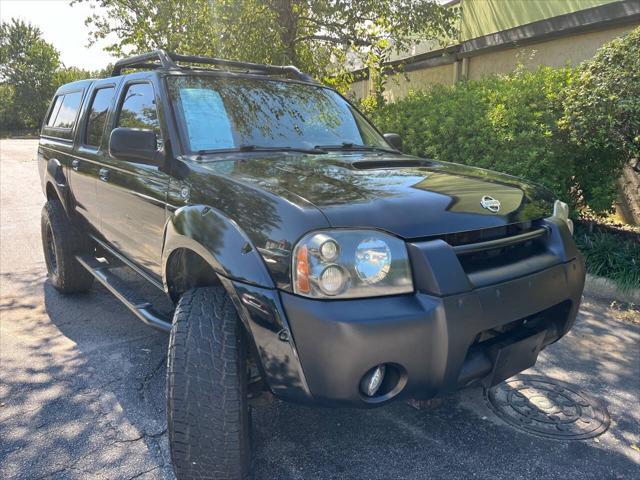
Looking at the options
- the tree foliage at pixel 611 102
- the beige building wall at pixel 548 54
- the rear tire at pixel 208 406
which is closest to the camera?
the rear tire at pixel 208 406

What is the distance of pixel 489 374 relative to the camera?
228cm

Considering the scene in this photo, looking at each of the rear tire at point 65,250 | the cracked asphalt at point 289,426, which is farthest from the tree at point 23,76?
the cracked asphalt at point 289,426

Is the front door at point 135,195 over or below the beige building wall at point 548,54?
below

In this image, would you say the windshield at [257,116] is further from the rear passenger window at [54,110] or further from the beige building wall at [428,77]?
the beige building wall at [428,77]

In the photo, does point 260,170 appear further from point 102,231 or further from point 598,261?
point 598,261

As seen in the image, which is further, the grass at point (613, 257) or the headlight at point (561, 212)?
the grass at point (613, 257)

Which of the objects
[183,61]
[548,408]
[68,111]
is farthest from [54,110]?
[548,408]

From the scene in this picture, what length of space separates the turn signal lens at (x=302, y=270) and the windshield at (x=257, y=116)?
4.01 ft

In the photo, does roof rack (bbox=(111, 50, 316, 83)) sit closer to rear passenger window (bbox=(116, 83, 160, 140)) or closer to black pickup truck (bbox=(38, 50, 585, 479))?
rear passenger window (bbox=(116, 83, 160, 140))

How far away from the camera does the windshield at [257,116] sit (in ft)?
10.00

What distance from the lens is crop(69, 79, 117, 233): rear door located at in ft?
13.0

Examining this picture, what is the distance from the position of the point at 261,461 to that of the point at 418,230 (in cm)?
136

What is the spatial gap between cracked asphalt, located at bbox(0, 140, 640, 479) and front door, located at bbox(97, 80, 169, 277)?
75 cm

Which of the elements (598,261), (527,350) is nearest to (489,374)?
(527,350)
